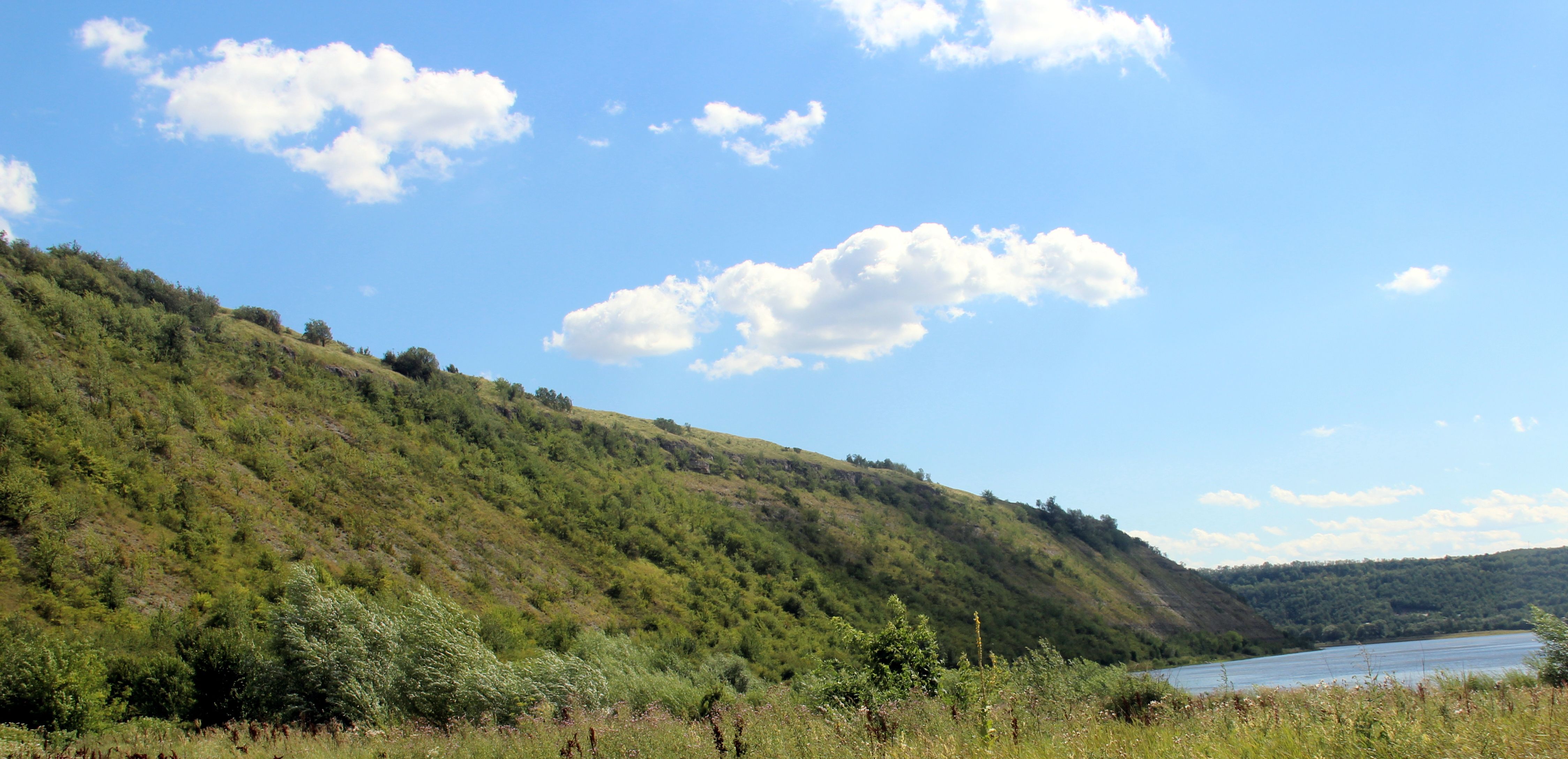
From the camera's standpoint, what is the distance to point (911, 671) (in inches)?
572

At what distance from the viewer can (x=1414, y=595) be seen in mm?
120188

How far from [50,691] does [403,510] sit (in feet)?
90.8

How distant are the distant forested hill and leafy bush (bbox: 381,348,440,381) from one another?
110 meters

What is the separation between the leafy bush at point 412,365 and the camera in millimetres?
63062

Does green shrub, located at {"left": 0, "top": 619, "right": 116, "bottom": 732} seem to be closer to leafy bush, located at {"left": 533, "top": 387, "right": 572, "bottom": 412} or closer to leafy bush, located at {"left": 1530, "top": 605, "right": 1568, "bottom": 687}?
leafy bush, located at {"left": 1530, "top": 605, "right": 1568, "bottom": 687}

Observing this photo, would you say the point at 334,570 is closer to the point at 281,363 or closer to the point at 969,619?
the point at 281,363

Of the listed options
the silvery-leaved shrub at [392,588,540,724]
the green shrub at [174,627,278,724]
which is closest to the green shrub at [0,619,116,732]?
the green shrub at [174,627,278,724]

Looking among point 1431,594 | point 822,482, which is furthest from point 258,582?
point 1431,594

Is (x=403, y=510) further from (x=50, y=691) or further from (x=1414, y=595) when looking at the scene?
(x=1414, y=595)

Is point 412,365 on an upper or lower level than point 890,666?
upper

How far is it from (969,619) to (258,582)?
5703 centimetres

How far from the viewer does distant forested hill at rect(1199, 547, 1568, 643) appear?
99750 millimetres

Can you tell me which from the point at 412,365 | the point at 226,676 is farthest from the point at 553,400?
the point at 226,676

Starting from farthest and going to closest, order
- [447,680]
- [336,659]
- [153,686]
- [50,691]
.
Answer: [153,686], [336,659], [50,691], [447,680]
